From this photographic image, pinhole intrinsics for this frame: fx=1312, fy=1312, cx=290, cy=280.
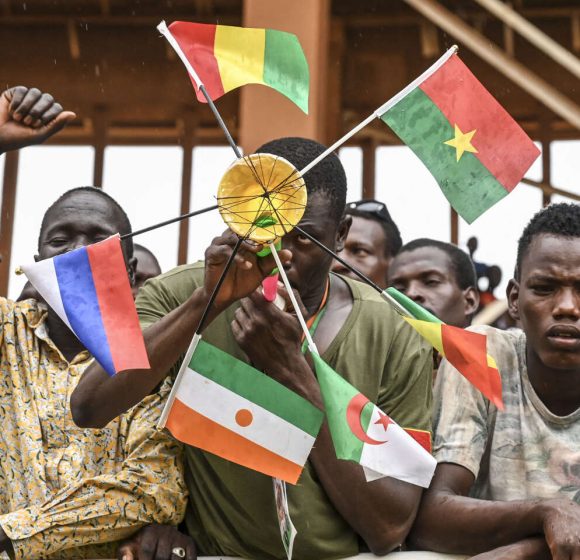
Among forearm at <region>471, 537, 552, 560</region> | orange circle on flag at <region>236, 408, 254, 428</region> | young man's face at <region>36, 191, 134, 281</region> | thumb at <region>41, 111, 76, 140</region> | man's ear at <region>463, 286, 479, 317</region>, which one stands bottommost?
forearm at <region>471, 537, 552, 560</region>

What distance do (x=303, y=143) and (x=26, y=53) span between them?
4195 mm

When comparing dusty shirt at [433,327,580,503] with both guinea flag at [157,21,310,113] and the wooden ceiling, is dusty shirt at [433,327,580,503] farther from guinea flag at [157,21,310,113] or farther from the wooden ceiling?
the wooden ceiling

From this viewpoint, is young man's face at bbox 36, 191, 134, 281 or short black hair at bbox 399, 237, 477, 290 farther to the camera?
short black hair at bbox 399, 237, 477, 290

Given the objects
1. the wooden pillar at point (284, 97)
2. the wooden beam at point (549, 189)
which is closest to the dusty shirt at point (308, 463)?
the wooden pillar at point (284, 97)

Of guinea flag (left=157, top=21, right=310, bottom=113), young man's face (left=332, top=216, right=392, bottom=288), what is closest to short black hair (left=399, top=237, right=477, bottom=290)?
young man's face (left=332, top=216, right=392, bottom=288)

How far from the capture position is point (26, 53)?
24.0 feet

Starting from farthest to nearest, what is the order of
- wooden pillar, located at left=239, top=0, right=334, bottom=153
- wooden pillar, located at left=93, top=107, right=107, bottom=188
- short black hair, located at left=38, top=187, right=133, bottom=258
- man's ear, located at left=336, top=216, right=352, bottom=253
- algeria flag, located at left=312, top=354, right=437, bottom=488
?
wooden pillar, located at left=93, top=107, right=107, bottom=188
wooden pillar, located at left=239, top=0, right=334, bottom=153
short black hair, located at left=38, top=187, right=133, bottom=258
man's ear, located at left=336, top=216, right=352, bottom=253
algeria flag, located at left=312, top=354, right=437, bottom=488

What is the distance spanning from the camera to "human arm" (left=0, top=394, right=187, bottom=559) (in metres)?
3.16

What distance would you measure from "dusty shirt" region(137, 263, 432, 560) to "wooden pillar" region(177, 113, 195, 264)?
3.68m

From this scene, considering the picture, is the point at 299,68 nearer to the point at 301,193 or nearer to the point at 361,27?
the point at 301,193

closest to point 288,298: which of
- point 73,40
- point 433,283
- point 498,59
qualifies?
point 433,283

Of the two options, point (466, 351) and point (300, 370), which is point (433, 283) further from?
point (466, 351)

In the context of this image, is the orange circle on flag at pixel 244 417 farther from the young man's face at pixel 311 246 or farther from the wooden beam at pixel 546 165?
the wooden beam at pixel 546 165

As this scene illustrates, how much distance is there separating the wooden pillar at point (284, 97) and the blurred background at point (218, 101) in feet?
2.59
